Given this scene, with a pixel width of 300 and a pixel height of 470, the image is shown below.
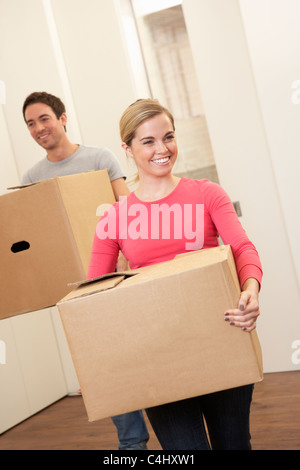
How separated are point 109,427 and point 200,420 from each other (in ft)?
5.22

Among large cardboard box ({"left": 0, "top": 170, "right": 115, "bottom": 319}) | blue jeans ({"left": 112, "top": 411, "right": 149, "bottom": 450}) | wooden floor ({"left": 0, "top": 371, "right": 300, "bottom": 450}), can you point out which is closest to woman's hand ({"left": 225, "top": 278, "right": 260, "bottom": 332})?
large cardboard box ({"left": 0, "top": 170, "right": 115, "bottom": 319})

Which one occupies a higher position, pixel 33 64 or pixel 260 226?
pixel 33 64

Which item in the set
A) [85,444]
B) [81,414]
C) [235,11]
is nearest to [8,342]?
[81,414]

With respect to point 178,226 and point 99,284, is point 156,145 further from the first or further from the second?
point 99,284

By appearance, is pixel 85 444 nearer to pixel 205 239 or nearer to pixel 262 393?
pixel 262 393

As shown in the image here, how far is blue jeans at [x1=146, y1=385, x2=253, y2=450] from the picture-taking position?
1.18 m

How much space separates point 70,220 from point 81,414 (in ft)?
5.70

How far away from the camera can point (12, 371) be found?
10.2 feet

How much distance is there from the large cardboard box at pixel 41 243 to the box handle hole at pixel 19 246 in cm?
1

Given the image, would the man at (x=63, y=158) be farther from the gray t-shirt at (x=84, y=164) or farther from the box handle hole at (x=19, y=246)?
the box handle hole at (x=19, y=246)

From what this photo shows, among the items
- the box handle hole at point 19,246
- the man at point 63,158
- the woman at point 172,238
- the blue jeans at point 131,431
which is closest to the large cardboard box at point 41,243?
the box handle hole at point 19,246

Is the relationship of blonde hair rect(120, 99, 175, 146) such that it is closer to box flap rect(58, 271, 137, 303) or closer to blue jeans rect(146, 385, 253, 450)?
box flap rect(58, 271, 137, 303)

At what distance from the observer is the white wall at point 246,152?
2738 millimetres

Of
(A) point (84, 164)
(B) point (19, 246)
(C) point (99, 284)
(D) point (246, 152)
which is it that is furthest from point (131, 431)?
(D) point (246, 152)
